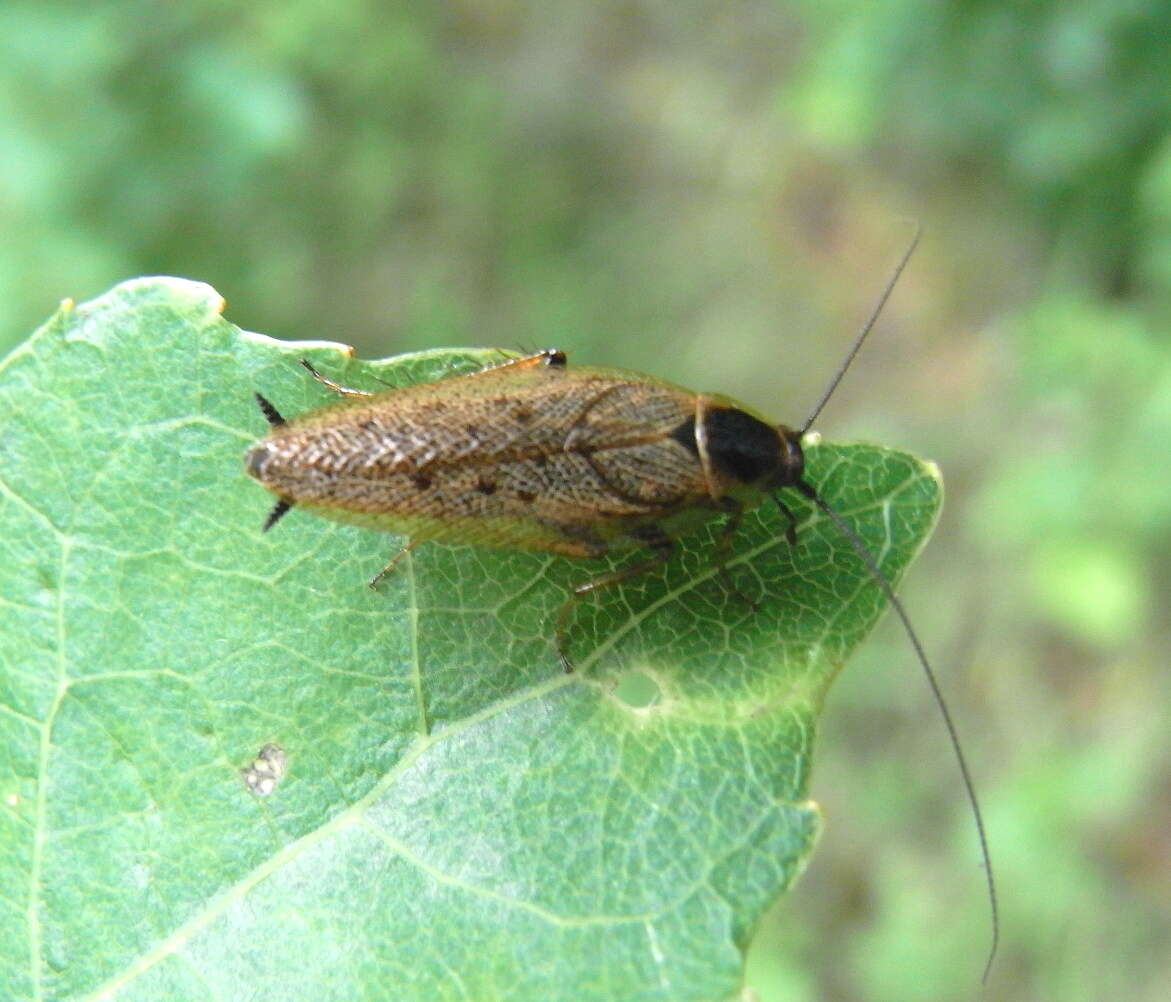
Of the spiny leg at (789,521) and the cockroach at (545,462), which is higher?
the spiny leg at (789,521)

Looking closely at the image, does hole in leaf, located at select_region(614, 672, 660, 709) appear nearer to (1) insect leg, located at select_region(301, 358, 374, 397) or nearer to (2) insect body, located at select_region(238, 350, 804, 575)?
(2) insect body, located at select_region(238, 350, 804, 575)

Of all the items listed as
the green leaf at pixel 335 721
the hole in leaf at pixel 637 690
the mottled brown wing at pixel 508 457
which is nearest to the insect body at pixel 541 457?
the mottled brown wing at pixel 508 457

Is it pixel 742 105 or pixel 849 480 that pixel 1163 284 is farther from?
pixel 849 480

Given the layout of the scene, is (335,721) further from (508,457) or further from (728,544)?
(728,544)

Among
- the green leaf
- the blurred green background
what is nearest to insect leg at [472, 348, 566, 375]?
the green leaf

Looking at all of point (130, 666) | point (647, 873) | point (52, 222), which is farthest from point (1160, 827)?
point (52, 222)

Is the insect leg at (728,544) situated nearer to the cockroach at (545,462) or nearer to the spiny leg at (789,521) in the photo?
the cockroach at (545,462)
